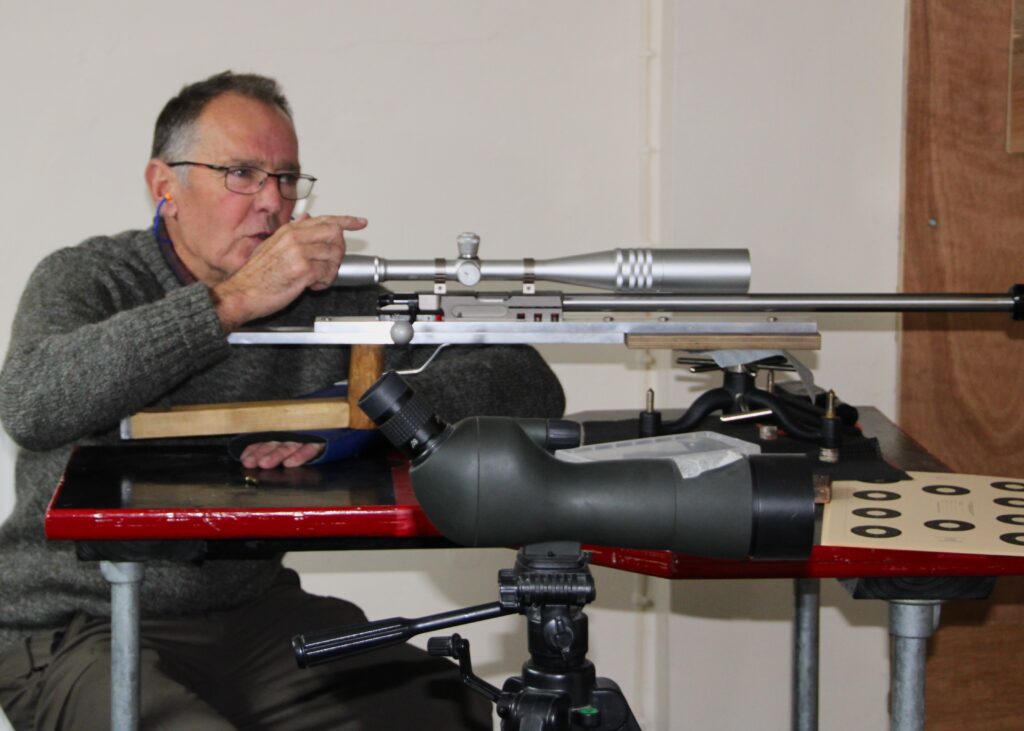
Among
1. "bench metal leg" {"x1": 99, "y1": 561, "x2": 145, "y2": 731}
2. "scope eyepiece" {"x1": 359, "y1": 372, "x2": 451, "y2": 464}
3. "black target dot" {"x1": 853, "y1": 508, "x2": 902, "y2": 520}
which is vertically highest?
"scope eyepiece" {"x1": 359, "y1": 372, "x2": 451, "y2": 464}

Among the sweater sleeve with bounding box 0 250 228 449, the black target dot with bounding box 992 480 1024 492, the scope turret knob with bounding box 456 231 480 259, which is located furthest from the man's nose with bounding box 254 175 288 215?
the black target dot with bounding box 992 480 1024 492

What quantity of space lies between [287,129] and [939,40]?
49.4 inches

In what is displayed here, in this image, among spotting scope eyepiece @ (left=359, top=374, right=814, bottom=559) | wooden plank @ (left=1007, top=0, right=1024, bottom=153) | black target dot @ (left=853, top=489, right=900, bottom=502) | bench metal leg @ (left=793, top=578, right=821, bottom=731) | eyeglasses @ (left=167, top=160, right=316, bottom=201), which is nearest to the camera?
spotting scope eyepiece @ (left=359, top=374, right=814, bottom=559)

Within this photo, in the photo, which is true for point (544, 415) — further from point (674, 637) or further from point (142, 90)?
point (142, 90)

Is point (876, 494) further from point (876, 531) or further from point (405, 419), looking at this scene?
point (405, 419)

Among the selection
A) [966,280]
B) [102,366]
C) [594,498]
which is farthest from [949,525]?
[966,280]

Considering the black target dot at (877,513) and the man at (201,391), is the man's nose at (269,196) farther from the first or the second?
the black target dot at (877,513)

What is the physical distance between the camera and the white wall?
229cm

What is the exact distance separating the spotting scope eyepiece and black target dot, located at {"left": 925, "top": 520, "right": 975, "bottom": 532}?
756mm

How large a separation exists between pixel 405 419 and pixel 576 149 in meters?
1.88

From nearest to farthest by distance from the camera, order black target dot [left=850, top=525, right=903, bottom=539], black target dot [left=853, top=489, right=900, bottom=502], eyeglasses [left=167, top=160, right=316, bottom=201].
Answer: black target dot [left=850, top=525, right=903, bottom=539] < black target dot [left=853, top=489, right=900, bottom=502] < eyeglasses [left=167, top=160, right=316, bottom=201]

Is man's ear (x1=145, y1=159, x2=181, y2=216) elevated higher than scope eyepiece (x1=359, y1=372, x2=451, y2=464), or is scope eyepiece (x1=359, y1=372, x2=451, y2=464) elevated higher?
man's ear (x1=145, y1=159, x2=181, y2=216)

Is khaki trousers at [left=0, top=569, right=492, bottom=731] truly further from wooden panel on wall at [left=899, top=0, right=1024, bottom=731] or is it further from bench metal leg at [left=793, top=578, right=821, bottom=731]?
wooden panel on wall at [left=899, top=0, right=1024, bottom=731]

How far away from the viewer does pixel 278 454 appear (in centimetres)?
160
